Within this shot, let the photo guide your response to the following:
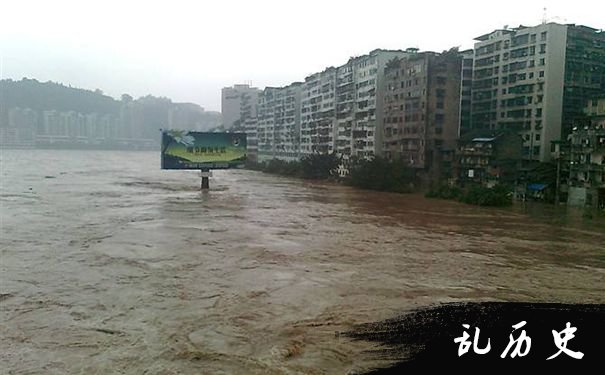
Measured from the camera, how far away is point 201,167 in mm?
39875

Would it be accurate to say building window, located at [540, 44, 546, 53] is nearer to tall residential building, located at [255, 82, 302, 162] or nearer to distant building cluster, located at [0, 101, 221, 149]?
tall residential building, located at [255, 82, 302, 162]

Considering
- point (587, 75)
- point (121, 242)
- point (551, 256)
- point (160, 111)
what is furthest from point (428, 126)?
point (160, 111)

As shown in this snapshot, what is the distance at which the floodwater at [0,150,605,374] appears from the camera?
8.57 m

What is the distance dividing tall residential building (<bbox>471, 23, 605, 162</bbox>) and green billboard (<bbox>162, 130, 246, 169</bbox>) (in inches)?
809

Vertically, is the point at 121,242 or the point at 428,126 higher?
the point at 428,126

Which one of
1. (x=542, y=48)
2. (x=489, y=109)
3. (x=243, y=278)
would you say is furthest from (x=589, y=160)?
(x=243, y=278)

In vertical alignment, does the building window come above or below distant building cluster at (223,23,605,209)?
above

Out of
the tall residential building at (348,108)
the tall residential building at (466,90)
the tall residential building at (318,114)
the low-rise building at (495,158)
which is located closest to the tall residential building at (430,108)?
the tall residential building at (466,90)

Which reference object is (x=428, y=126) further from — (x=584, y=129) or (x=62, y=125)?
(x=62, y=125)

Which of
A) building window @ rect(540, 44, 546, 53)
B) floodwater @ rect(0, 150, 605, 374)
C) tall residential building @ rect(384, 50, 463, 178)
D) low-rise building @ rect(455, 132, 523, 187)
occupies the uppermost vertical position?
building window @ rect(540, 44, 546, 53)

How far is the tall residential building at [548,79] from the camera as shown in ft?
133

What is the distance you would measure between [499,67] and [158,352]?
42226 mm

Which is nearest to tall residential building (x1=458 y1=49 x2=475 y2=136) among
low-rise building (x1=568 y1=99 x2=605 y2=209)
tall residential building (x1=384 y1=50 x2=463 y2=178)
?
tall residential building (x1=384 y1=50 x2=463 y2=178)

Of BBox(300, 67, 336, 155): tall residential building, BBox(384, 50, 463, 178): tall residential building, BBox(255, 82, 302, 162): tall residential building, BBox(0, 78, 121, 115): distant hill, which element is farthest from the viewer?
BBox(0, 78, 121, 115): distant hill
